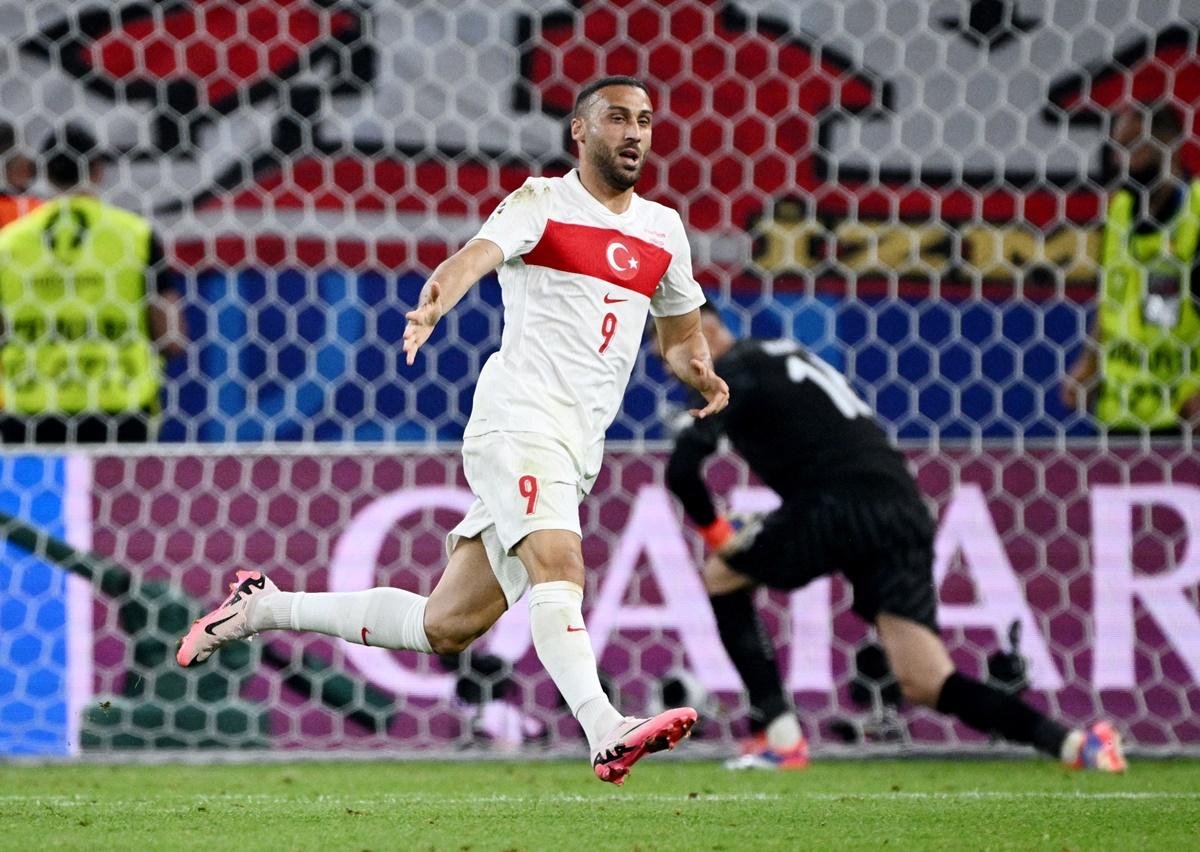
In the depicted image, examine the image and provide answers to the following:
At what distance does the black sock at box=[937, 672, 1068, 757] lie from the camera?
5.09m

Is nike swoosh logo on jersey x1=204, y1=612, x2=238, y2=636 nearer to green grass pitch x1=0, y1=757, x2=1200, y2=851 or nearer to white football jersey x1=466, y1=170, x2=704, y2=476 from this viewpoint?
green grass pitch x1=0, y1=757, x2=1200, y2=851

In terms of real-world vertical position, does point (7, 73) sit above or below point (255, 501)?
above

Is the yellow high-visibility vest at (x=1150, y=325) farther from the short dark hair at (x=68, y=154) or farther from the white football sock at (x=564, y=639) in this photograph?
the short dark hair at (x=68, y=154)

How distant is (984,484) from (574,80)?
2.51 m

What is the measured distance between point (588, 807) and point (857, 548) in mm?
1521

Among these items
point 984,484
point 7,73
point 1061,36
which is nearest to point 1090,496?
point 984,484

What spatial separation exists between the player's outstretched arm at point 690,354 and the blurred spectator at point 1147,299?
103 inches

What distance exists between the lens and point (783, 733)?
5289mm

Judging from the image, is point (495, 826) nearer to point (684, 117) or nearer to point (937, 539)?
point (937, 539)

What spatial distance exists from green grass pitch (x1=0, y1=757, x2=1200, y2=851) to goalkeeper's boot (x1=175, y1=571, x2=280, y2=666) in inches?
13.2

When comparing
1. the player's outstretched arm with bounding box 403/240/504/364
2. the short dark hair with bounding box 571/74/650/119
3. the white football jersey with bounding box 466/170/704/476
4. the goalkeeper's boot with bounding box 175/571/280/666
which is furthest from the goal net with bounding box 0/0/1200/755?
the player's outstretched arm with bounding box 403/240/504/364

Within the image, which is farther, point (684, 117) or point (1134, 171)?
point (684, 117)

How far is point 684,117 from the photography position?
7113 millimetres

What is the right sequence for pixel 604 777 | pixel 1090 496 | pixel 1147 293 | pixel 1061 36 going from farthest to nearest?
pixel 1061 36
pixel 1147 293
pixel 1090 496
pixel 604 777
